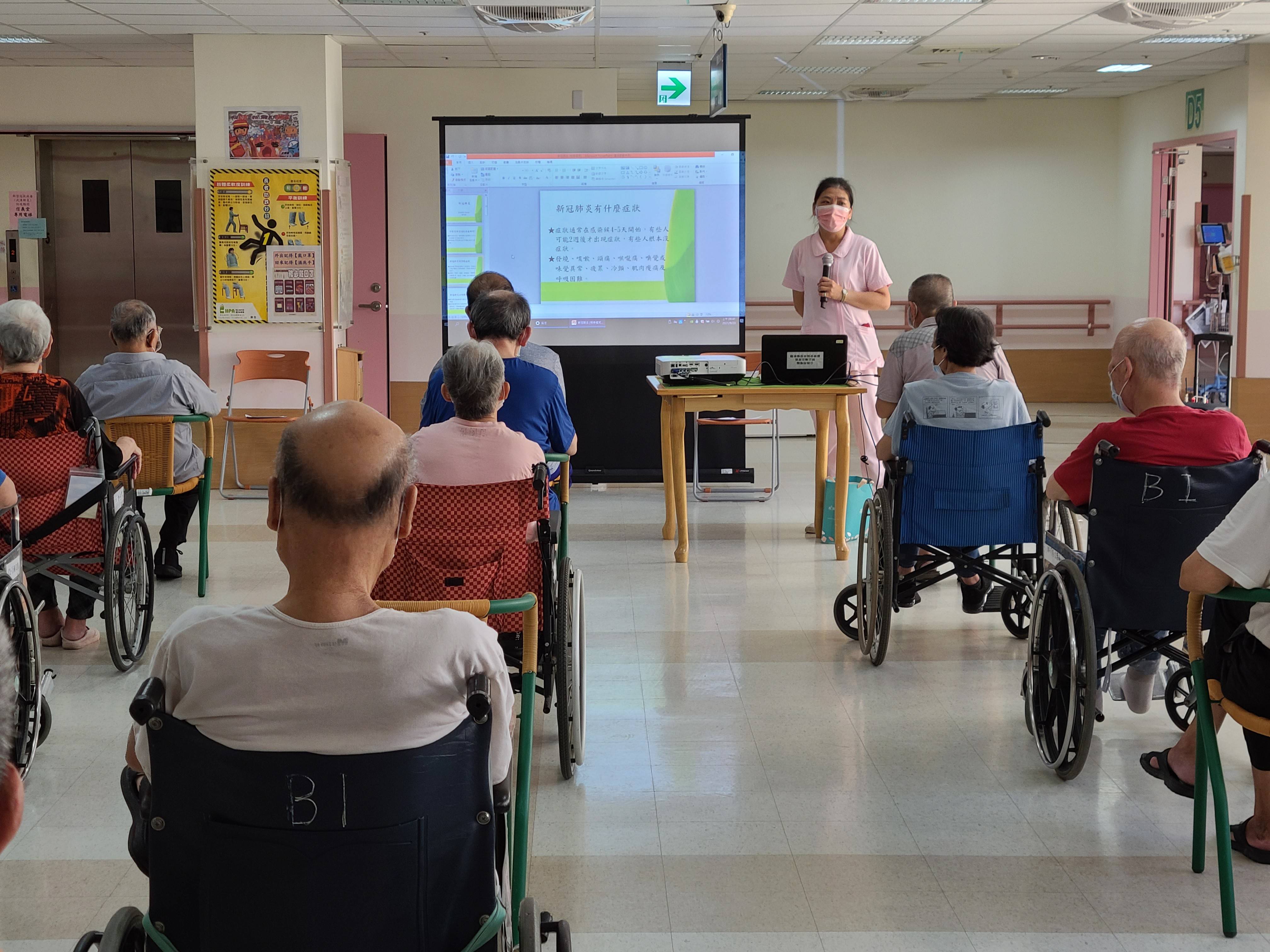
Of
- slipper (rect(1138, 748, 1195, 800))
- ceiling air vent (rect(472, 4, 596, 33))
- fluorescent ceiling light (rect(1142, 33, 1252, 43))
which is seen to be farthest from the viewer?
fluorescent ceiling light (rect(1142, 33, 1252, 43))

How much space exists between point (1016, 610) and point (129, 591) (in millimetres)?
2945

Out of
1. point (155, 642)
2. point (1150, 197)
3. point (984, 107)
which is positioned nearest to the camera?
point (155, 642)

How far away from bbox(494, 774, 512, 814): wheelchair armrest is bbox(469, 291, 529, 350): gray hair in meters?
2.84

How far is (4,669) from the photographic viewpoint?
0.88 m

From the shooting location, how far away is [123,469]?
13.2 feet

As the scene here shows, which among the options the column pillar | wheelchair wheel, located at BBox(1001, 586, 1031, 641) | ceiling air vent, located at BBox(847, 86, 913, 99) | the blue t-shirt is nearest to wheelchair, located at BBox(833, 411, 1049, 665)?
wheelchair wheel, located at BBox(1001, 586, 1031, 641)

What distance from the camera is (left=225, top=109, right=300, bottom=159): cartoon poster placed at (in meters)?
7.73

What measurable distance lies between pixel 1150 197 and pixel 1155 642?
9.71 metres

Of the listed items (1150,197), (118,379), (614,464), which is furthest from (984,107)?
(118,379)

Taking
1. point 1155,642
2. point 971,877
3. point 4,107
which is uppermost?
point 4,107

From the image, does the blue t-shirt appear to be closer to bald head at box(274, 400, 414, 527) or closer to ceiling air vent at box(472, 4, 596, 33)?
bald head at box(274, 400, 414, 527)

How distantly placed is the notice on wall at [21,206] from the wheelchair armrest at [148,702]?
356 inches

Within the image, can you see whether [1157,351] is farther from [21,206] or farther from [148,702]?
[21,206]

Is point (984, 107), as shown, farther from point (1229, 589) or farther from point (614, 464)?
point (1229, 589)
